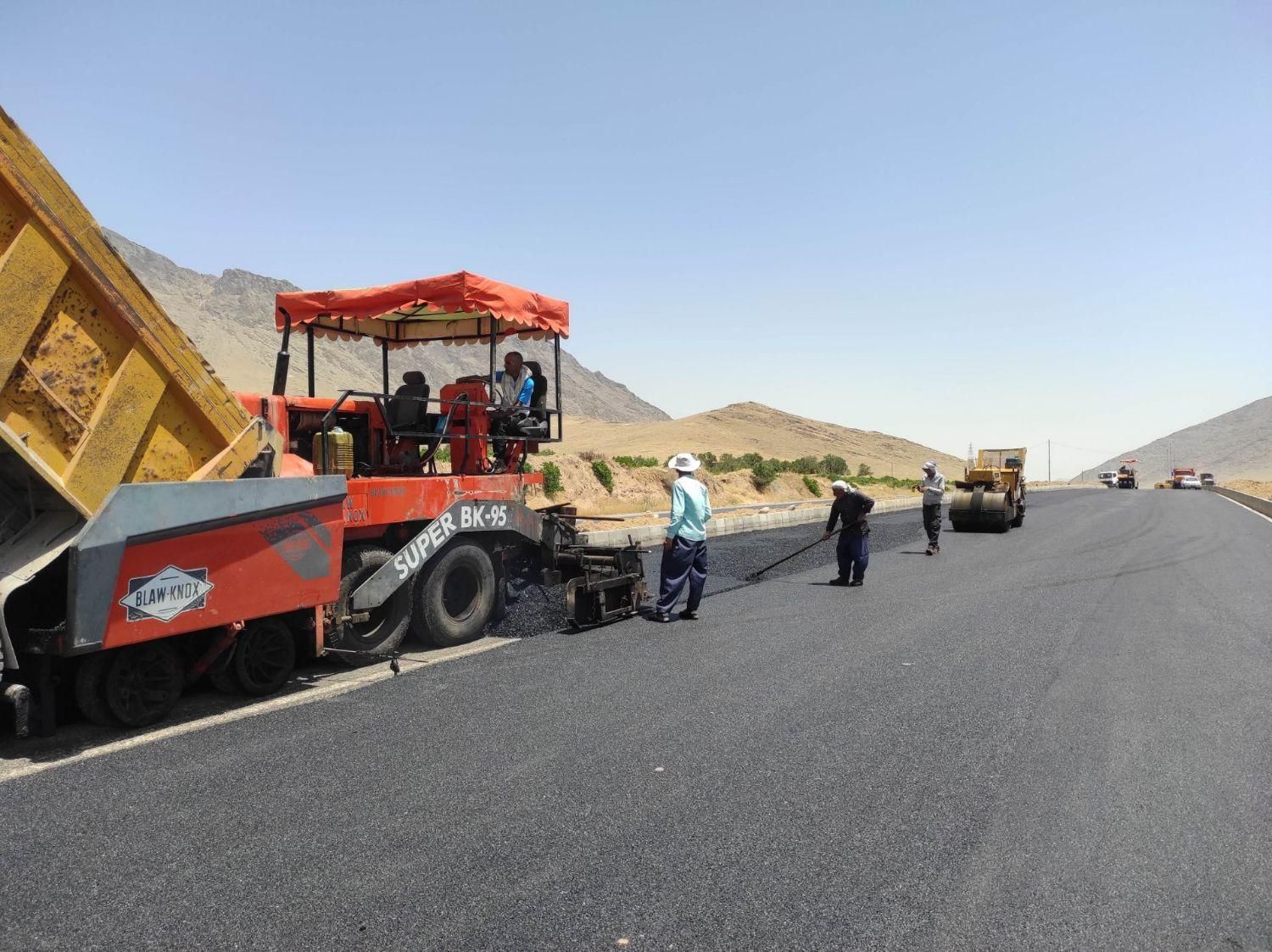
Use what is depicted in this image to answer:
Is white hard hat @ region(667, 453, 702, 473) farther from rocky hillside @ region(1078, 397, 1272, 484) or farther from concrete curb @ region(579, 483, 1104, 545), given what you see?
rocky hillside @ region(1078, 397, 1272, 484)

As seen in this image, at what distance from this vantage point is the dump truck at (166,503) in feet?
13.9

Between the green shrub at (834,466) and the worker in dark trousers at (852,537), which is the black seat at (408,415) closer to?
the worker in dark trousers at (852,537)

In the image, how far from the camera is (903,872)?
3.19 meters

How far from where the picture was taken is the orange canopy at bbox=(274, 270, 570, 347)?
22.3 feet

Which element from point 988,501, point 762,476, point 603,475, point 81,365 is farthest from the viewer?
point 762,476

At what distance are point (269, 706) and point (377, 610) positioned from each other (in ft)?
4.57

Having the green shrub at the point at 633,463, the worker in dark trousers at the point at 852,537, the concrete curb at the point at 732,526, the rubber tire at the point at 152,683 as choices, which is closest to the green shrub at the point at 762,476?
the green shrub at the point at 633,463

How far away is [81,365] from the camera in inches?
178

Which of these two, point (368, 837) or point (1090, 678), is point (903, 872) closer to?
point (368, 837)

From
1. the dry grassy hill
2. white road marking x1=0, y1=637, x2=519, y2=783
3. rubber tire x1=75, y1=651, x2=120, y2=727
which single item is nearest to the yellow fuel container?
white road marking x1=0, y1=637, x2=519, y2=783

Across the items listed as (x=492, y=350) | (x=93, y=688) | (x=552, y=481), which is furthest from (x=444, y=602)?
(x=552, y=481)

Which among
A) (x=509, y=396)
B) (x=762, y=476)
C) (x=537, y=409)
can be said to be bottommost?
(x=762, y=476)

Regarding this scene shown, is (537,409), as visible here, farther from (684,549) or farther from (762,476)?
(762,476)

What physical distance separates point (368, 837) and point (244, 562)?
2163mm
